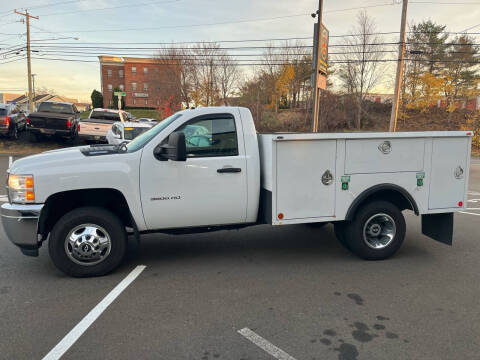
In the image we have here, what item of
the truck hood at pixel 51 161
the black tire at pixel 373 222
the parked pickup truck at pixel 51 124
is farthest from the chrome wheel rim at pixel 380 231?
the parked pickup truck at pixel 51 124

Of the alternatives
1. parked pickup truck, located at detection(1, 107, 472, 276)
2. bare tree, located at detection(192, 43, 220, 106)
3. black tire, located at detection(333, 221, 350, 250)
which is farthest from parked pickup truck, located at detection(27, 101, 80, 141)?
bare tree, located at detection(192, 43, 220, 106)

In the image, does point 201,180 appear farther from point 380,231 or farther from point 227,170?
point 380,231

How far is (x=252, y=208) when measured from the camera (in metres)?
4.79

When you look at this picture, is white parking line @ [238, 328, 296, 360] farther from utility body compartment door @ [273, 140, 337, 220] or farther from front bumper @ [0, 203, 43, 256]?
front bumper @ [0, 203, 43, 256]

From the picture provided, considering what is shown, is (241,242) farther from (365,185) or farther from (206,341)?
(206,341)

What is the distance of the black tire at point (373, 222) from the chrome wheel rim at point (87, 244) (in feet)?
10.3

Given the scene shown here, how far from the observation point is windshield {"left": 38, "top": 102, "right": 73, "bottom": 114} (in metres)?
18.1

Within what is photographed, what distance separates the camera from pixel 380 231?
512 centimetres

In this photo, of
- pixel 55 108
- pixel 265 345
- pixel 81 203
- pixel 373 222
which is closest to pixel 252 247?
pixel 373 222

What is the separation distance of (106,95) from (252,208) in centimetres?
8640

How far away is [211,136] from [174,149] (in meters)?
0.60

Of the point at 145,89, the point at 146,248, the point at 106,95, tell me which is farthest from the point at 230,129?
the point at 106,95

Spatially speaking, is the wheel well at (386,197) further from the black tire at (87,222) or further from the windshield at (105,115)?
the windshield at (105,115)

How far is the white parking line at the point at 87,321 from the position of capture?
9.61ft
